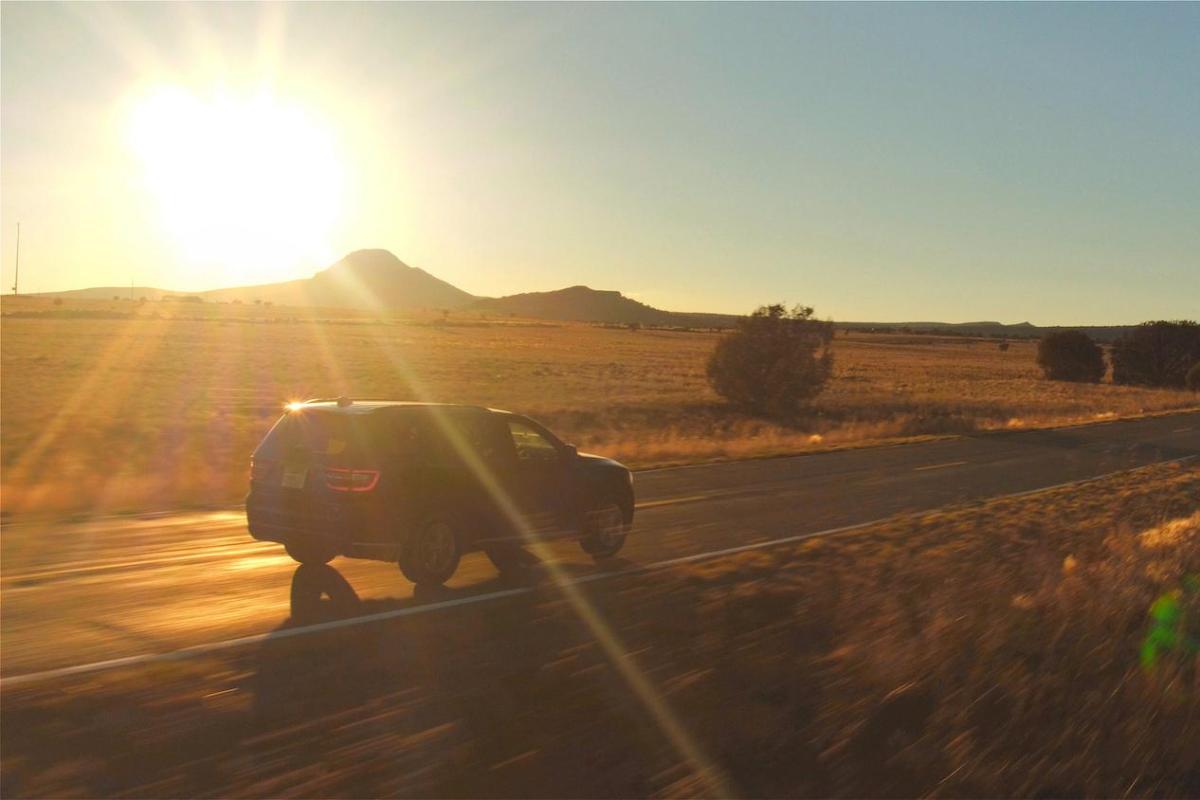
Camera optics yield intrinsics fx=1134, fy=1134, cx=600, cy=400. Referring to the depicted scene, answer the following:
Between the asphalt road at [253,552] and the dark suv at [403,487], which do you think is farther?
the dark suv at [403,487]

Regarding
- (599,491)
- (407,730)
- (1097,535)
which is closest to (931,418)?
(1097,535)

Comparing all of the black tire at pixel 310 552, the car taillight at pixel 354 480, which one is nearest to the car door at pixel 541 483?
the car taillight at pixel 354 480

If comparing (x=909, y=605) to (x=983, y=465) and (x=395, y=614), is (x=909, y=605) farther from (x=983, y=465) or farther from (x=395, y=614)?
(x=983, y=465)

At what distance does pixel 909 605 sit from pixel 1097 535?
20.9 ft

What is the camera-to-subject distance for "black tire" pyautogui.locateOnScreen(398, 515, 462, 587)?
9.83 metres

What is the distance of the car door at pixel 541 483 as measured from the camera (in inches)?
433

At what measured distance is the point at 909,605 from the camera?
28.9ft

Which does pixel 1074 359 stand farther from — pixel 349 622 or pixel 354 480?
pixel 349 622

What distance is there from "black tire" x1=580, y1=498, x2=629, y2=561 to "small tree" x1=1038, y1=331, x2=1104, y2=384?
82952 mm

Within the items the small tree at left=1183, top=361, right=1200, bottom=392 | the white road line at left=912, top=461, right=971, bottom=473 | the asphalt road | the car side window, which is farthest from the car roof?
the small tree at left=1183, top=361, right=1200, bottom=392

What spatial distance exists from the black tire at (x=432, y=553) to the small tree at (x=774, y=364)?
32719 mm

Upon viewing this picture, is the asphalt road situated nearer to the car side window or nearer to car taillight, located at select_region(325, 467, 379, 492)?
car taillight, located at select_region(325, 467, 379, 492)

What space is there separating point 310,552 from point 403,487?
5.17 ft

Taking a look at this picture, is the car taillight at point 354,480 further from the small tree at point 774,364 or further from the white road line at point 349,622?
the small tree at point 774,364
